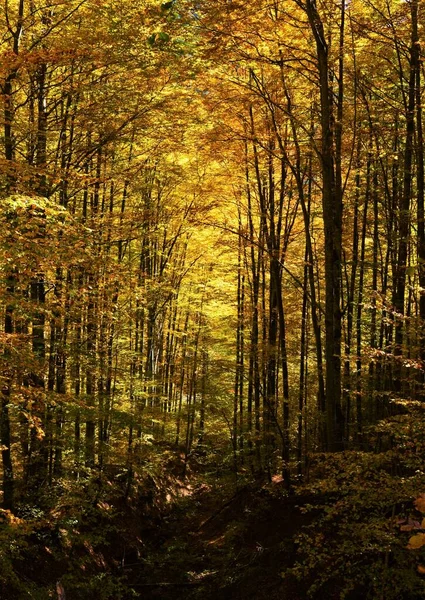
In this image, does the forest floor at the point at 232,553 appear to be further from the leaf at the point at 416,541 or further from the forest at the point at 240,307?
the leaf at the point at 416,541

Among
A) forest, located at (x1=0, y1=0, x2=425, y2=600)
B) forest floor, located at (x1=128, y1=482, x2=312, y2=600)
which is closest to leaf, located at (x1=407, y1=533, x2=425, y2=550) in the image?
forest, located at (x1=0, y1=0, x2=425, y2=600)

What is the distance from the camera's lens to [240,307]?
1398 centimetres

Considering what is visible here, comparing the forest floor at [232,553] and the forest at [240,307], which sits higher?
the forest at [240,307]

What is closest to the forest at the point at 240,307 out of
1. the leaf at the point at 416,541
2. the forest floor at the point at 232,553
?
the forest floor at the point at 232,553

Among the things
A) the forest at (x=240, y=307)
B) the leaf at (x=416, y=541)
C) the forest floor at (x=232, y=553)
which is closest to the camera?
the leaf at (x=416, y=541)

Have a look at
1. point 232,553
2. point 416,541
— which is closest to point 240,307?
point 232,553

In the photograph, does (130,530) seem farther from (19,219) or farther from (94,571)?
(19,219)

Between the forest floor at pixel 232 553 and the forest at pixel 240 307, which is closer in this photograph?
the forest at pixel 240 307

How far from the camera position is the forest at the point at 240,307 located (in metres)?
5.65

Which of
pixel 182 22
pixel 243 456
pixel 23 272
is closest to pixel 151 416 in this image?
pixel 243 456

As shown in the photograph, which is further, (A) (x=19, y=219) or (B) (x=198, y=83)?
(B) (x=198, y=83)

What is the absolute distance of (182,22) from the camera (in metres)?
6.49

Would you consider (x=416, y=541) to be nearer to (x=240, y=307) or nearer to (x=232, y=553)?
(x=232, y=553)

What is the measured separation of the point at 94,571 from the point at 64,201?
7.28 m
